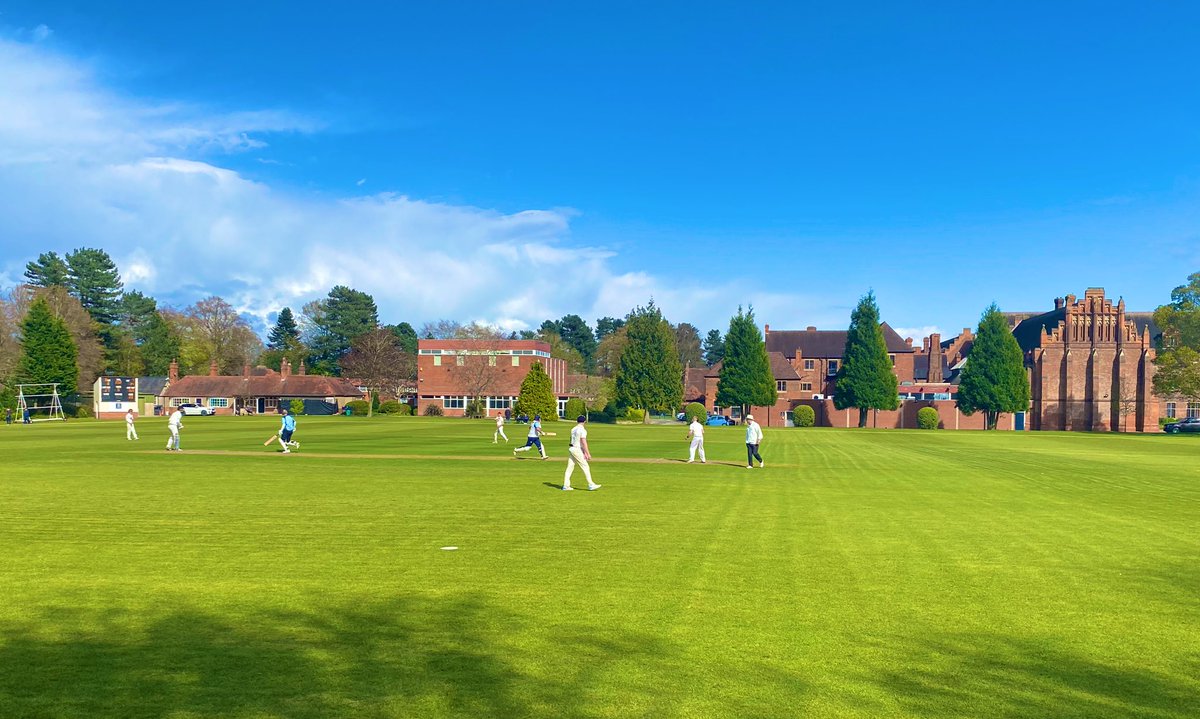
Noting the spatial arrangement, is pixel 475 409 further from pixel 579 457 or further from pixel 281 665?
pixel 281 665

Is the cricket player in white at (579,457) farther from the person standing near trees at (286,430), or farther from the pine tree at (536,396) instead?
the pine tree at (536,396)

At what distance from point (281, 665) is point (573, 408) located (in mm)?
84700

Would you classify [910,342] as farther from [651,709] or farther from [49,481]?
[651,709]

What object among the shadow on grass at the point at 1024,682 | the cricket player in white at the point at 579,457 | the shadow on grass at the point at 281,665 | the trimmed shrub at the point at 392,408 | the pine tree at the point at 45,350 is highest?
the pine tree at the point at 45,350

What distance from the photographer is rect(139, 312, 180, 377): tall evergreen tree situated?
385 ft

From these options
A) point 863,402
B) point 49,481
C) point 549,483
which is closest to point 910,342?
point 863,402

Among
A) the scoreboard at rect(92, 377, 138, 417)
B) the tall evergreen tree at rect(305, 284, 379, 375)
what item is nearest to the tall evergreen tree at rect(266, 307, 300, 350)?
the tall evergreen tree at rect(305, 284, 379, 375)

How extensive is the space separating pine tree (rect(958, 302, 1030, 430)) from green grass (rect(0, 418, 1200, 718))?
67.8 meters

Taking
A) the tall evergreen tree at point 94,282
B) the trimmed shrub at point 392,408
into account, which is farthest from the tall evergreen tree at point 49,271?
the trimmed shrub at point 392,408

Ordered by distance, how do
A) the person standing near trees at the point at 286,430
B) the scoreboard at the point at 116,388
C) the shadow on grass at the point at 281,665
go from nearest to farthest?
the shadow on grass at the point at 281,665 → the person standing near trees at the point at 286,430 → the scoreboard at the point at 116,388

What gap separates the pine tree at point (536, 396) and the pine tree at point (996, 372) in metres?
42.0

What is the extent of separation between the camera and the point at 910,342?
10575cm

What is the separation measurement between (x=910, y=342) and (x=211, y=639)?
107 m

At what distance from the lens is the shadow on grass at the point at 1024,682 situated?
620 cm
